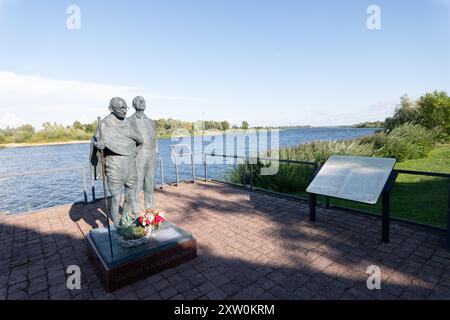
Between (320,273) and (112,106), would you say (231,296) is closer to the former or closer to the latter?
(320,273)

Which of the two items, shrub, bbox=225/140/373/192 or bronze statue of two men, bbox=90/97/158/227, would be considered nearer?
bronze statue of two men, bbox=90/97/158/227

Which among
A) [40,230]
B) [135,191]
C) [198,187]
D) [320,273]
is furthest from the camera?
[198,187]

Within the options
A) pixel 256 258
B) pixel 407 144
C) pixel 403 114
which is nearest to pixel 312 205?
pixel 256 258

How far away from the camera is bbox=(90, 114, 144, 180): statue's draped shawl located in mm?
3258

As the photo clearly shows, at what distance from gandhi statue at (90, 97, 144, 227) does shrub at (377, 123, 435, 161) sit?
43.0 ft

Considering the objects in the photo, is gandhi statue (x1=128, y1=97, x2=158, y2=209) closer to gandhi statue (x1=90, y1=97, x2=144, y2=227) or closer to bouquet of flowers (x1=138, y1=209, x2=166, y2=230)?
gandhi statue (x1=90, y1=97, x2=144, y2=227)

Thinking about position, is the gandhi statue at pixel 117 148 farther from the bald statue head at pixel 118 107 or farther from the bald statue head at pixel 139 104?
the bald statue head at pixel 139 104

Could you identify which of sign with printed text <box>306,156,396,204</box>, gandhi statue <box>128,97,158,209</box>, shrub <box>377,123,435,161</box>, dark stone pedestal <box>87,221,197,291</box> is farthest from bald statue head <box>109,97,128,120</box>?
shrub <box>377,123,435,161</box>

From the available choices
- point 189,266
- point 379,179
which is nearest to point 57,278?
point 189,266

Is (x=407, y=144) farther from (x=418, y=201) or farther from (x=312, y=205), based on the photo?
(x=312, y=205)

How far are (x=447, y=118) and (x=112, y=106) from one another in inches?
941

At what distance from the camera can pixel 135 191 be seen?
379 cm

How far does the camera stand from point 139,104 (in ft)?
13.0

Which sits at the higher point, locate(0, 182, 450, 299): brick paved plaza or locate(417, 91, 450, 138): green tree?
locate(417, 91, 450, 138): green tree
